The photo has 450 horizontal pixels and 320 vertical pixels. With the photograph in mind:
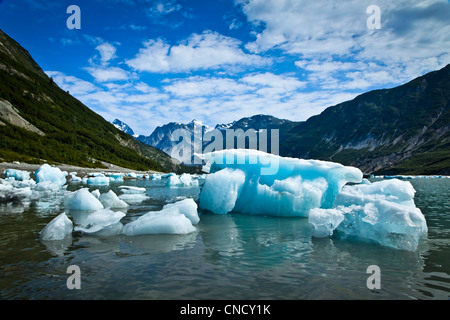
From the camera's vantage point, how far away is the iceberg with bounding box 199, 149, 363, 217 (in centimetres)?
1577

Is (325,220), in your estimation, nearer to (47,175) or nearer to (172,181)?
(47,175)

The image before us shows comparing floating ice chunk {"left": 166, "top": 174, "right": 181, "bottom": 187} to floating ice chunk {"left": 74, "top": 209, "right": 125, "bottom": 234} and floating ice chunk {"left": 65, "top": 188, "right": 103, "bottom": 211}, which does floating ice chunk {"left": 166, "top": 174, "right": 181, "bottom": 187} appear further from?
floating ice chunk {"left": 74, "top": 209, "right": 125, "bottom": 234}

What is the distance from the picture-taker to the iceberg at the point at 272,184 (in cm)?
1577

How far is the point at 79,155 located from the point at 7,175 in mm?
52264

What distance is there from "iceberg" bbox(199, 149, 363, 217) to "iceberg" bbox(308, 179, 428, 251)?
9.38 ft

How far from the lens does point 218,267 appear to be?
7.41 meters

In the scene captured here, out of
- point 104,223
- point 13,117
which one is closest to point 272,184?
point 104,223

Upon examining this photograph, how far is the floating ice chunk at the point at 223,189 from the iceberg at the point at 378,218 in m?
6.19

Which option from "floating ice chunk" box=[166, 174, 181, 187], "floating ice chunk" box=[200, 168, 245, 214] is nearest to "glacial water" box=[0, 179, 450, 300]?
Result: "floating ice chunk" box=[200, 168, 245, 214]

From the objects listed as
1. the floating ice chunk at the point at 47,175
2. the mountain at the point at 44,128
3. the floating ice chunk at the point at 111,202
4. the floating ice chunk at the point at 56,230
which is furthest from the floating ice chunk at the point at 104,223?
the mountain at the point at 44,128

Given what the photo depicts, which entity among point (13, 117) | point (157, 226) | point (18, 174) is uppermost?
point (13, 117)

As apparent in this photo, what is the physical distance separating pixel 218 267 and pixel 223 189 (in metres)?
9.41

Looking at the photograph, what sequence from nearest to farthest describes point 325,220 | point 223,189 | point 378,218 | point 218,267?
point 218,267, point 378,218, point 325,220, point 223,189

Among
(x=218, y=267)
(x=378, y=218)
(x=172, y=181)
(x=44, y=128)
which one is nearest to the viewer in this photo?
(x=218, y=267)
